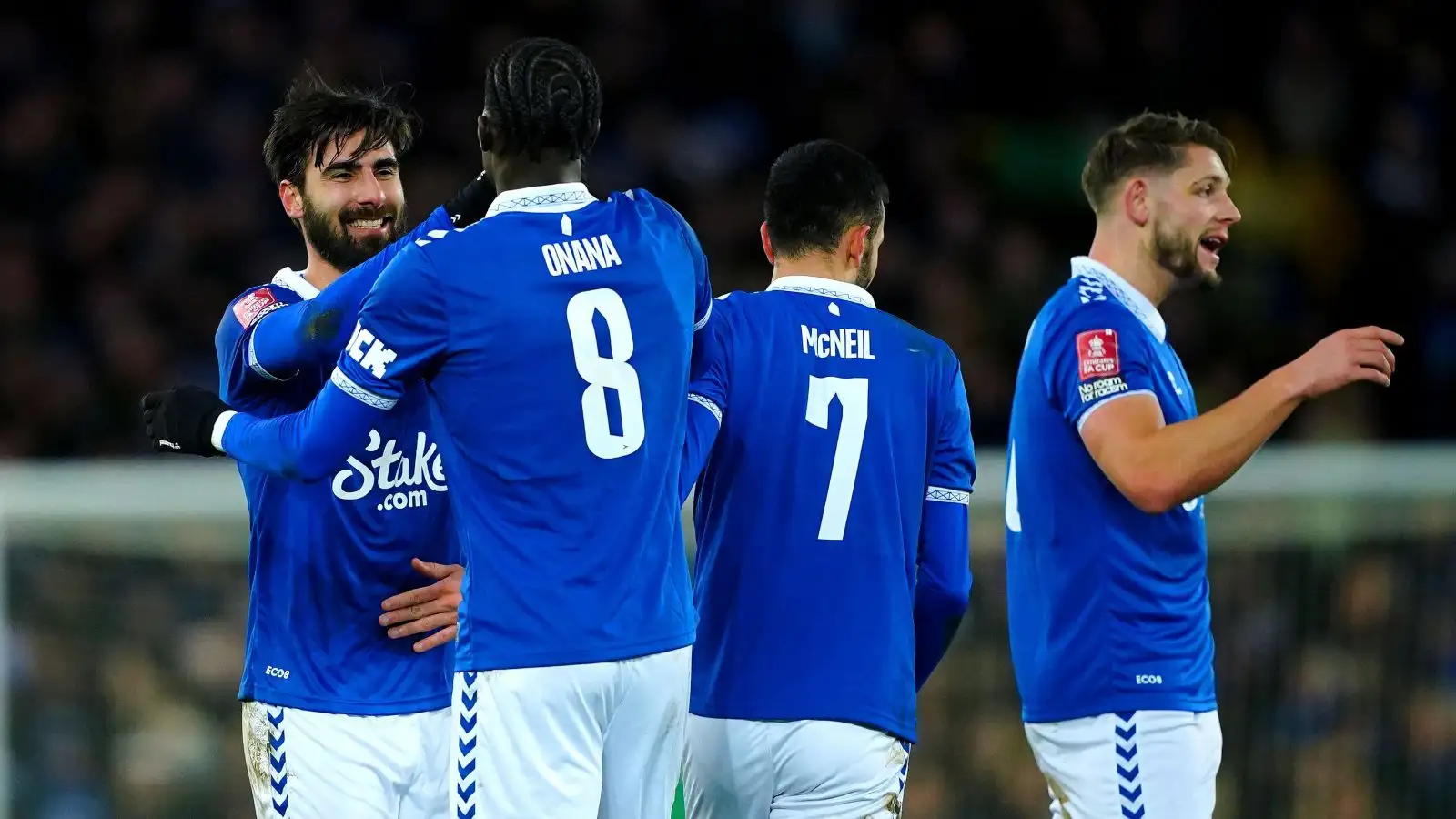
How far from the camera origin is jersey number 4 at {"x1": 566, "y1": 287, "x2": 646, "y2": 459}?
384 cm

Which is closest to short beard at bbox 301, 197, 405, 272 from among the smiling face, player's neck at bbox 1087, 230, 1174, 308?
the smiling face

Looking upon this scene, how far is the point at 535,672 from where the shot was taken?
3.80m

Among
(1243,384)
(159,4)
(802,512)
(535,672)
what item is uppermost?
(159,4)

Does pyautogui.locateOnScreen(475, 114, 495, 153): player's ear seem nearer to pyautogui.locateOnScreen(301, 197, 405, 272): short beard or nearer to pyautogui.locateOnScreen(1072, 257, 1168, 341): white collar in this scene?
pyautogui.locateOnScreen(301, 197, 405, 272): short beard

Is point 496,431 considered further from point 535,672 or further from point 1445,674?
point 1445,674

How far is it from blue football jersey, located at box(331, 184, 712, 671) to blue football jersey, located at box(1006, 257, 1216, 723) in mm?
1295

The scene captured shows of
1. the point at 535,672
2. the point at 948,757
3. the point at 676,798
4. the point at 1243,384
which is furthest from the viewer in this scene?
the point at 1243,384

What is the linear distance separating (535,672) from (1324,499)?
4.31 meters

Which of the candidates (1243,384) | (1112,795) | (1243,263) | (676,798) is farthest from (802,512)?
(1243,263)

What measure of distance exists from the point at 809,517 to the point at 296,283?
1420 millimetres

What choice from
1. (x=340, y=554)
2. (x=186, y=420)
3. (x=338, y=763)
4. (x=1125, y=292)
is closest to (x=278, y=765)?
(x=338, y=763)

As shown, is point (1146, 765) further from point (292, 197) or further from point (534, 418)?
point (292, 197)

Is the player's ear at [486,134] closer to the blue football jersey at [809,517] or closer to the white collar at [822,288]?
the blue football jersey at [809,517]

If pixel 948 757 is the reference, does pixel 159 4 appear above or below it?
above
